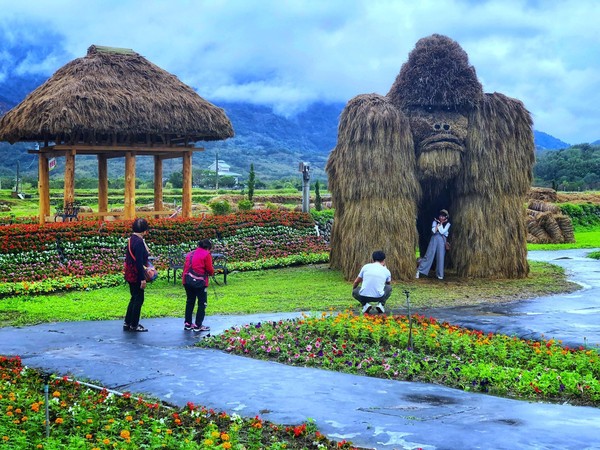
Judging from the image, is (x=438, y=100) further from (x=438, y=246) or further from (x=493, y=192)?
(x=438, y=246)

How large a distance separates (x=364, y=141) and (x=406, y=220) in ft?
6.35

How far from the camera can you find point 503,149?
58.0ft

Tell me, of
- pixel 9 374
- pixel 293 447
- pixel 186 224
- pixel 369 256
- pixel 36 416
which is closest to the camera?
pixel 293 447

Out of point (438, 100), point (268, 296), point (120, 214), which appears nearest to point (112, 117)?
point (120, 214)

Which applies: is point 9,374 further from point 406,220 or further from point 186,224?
point 186,224

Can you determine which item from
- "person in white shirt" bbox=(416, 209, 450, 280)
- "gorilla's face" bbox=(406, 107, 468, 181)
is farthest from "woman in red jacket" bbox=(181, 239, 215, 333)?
"person in white shirt" bbox=(416, 209, 450, 280)

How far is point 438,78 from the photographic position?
1752 centimetres

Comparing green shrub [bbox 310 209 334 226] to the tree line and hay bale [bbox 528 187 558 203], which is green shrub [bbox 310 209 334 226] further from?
the tree line

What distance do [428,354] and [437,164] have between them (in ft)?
26.8

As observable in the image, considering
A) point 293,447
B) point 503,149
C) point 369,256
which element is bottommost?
point 293,447

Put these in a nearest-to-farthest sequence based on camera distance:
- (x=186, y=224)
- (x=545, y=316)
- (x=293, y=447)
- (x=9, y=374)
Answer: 1. (x=293, y=447)
2. (x=9, y=374)
3. (x=545, y=316)
4. (x=186, y=224)

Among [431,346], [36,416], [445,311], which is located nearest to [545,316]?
[445,311]

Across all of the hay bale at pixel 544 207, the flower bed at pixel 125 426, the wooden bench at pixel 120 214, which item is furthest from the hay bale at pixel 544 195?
the flower bed at pixel 125 426

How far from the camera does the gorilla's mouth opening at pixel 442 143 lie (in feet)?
56.6
